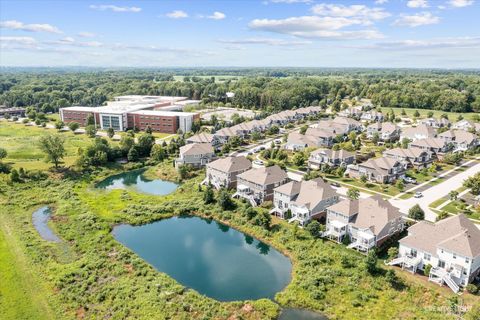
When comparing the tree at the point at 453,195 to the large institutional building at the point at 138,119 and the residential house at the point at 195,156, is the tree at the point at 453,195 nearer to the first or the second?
the residential house at the point at 195,156

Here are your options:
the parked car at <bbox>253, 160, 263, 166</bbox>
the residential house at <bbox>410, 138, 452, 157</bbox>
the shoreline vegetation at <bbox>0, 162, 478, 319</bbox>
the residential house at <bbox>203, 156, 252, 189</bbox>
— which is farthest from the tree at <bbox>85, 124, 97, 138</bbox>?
the residential house at <bbox>410, 138, 452, 157</bbox>

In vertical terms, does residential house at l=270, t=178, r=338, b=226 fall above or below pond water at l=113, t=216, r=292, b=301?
above

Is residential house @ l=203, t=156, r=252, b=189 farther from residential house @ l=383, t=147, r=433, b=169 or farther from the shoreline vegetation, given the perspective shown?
residential house @ l=383, t=147, r=433, b=169

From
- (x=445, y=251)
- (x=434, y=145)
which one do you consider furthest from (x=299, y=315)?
(x=434, y=145)

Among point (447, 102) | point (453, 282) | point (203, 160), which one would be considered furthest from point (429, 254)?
point (447, 102)

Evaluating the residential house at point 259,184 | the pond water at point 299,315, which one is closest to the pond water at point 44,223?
the residential house at point 259,184

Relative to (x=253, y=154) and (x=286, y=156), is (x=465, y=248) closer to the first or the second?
(x=286, y=156)
